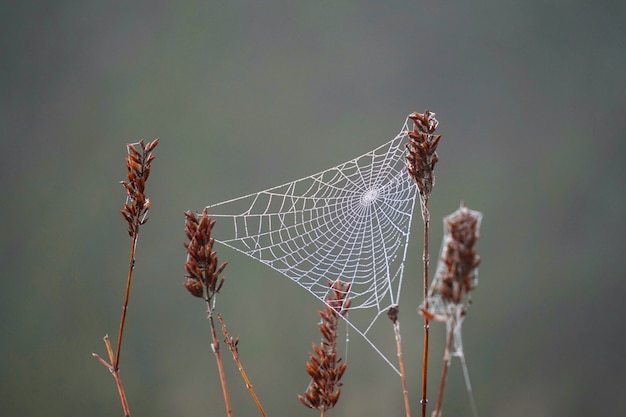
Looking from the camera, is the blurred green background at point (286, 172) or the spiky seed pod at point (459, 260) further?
the blurred green background at point (286, 172)

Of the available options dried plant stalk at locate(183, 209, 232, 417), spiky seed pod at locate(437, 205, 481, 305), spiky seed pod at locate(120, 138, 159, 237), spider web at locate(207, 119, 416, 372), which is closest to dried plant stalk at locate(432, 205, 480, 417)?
spiky seed pod at locate(437, 205, 481, 305)

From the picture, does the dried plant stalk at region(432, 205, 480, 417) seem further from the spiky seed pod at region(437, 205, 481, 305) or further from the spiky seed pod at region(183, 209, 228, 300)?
the spiky seed pod at region(183, 209, 228, 300)

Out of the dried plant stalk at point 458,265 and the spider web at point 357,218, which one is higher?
the spider web at point 357,218

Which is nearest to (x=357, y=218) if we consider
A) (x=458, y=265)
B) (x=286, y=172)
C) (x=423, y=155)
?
(x=423, y=155)

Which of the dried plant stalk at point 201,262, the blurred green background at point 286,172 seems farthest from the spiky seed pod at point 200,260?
the blurred green background at point 286,172

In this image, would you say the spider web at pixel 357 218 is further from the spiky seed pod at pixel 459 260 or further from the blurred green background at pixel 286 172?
the blurred green background at pixel 286 172

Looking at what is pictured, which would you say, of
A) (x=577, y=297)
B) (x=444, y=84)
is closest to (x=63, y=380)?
(x=444, y=84)

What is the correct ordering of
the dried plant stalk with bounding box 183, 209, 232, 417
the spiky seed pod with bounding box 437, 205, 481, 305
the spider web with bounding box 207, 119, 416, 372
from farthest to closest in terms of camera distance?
the spider web with bounding box 207, 119, 416, 372
the dried plant stalk with bounding box 183, 209, 232, 417
the spiky seed pod with bounding box 437, 205, 481, 305

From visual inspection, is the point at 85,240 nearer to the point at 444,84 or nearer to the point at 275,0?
the point at 275,0
